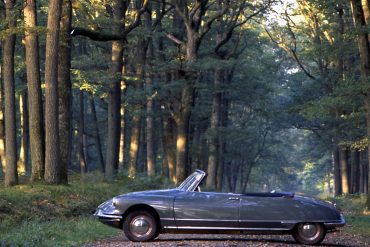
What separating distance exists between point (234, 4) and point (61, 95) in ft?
43.8

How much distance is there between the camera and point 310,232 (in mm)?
13148

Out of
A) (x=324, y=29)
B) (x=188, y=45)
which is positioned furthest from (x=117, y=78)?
(x=324, y=29)

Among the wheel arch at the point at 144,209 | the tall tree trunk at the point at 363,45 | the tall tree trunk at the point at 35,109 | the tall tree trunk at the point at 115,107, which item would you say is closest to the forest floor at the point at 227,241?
the wheel arch at the point at 144,209

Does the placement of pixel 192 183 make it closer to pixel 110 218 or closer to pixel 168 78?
pixel 110 218

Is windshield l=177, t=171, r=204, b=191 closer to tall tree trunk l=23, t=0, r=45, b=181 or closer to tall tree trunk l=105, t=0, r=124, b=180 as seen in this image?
tall tree trunk l=23, t=0, r=45, b=181

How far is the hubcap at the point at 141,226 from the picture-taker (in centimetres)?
1296

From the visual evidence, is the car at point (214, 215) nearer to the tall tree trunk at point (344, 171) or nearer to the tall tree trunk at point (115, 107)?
the tall tree trunk at point (115, 107)

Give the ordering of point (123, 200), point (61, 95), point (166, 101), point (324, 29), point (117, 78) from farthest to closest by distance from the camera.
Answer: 1. point (324, 29)
2. point (166, 101)
3. point (117, 78)
4. point (61, 95)
5. point (123, 200)

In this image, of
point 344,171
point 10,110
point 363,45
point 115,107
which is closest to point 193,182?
point 10,110

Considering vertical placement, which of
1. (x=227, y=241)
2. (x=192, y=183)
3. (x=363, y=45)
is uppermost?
(x=363, y=45)

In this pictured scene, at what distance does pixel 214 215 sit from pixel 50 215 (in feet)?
21.4

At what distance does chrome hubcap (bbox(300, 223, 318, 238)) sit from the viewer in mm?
13133

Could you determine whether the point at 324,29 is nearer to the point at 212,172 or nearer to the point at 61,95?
the point at 212,172

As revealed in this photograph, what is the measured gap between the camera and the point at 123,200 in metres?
13.0
